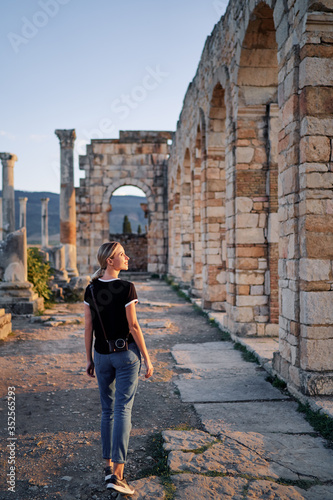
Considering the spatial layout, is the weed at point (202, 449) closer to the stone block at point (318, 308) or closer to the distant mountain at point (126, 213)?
the stone block at point (318, 308)

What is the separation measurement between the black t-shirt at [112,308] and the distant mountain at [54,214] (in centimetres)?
6328

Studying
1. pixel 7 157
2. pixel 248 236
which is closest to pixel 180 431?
pixel 248 236

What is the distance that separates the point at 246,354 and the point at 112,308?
3863 millimetres

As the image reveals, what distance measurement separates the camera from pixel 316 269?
427 cm

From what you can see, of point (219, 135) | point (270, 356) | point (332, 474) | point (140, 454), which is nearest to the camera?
point (332, 474)

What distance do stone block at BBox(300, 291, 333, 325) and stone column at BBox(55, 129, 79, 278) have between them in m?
12.7

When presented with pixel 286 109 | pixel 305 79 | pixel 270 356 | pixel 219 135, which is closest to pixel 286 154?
pixel 286 109

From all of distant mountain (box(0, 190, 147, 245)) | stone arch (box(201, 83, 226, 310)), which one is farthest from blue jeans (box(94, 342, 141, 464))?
distant mountain (box(0, 190, 147, 245))

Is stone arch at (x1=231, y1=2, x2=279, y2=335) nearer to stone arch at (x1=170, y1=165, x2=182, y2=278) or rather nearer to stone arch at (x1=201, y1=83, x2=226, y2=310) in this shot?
stone arch at (x1=201, y1=83, x2=226, y2=310)

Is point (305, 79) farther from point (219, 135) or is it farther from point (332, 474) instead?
point (219, 135)

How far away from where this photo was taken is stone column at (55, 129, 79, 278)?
636 inches

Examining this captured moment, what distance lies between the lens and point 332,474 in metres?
2.95

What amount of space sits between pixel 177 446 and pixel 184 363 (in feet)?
8.40

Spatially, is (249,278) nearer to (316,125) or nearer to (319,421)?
(316,125)
